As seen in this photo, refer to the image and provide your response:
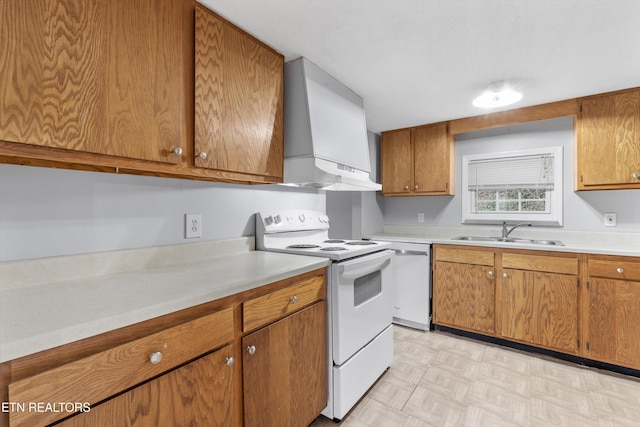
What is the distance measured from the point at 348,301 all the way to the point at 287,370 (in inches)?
18.9

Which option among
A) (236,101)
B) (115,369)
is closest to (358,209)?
(236,101)

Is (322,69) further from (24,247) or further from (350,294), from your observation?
(24,247)

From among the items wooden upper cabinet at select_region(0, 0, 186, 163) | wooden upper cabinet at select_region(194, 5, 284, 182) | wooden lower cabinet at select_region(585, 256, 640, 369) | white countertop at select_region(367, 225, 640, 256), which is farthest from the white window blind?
wooden upper cabinet at select_region(0, 0, 186, 163)

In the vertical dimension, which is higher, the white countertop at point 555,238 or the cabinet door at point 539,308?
the white countertop at point 555,238

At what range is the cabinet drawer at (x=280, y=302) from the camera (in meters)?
1.14

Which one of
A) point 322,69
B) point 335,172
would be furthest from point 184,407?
point 322,69

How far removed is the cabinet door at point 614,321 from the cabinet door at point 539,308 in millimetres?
92

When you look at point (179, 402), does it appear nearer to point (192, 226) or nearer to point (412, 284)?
point (192, 226)

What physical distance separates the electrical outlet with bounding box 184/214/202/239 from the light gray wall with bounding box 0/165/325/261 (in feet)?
0.08

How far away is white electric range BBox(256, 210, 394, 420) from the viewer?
5.13 ft

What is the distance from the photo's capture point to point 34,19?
0.85 meters

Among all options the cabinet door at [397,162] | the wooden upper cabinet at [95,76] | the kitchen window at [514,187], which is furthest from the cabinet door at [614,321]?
the wooden upper cabinet at [95,76]

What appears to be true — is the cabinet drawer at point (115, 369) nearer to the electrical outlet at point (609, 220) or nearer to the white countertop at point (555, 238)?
the white countertop at point (555, 238)

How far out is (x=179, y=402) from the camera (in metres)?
0.90
